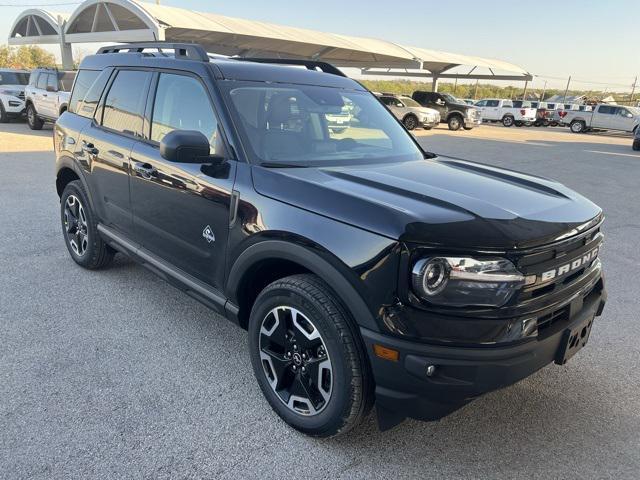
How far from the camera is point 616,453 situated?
2545mm

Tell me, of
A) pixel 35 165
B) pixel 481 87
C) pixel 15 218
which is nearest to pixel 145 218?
pixel 15 218

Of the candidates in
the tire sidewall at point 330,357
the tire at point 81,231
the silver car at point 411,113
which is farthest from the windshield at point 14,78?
the tire sidewall at point 330,357

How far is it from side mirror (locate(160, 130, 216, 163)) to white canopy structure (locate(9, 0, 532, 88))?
Answer: 59.9 ft

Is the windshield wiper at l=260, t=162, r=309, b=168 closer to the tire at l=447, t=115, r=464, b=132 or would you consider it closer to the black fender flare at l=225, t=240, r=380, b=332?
the black fender flare at l=225, t=240, r=380, b=332

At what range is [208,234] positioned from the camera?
2979 mm

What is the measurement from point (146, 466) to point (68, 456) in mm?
384

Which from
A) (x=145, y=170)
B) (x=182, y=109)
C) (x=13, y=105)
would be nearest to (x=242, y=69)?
(x=182, y=109)

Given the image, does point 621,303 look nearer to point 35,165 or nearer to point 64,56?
point 35,165

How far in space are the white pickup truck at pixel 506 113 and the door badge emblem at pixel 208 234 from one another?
33313 mm

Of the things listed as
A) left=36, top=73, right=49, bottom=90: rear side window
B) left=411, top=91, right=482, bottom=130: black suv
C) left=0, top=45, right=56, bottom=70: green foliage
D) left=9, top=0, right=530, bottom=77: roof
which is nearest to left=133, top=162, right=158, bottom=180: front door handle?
left=36, top=73, right=49, bottom=90: rear side window

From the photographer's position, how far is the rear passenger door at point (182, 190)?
2900 millimetres

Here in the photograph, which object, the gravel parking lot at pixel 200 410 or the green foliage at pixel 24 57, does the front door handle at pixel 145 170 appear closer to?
the gravel parking lot at pixel 200 410

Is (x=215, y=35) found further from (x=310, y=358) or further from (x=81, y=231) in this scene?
(x=310, y=358)

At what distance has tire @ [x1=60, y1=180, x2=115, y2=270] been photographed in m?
4.45
